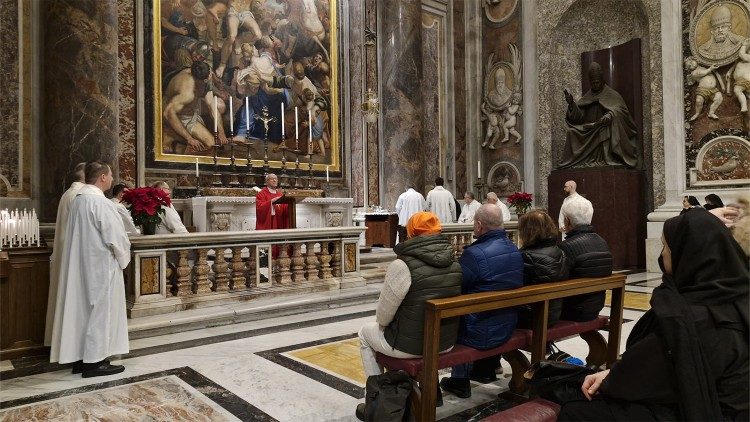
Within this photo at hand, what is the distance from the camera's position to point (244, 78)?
35.9 ft

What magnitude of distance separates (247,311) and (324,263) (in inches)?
57.9

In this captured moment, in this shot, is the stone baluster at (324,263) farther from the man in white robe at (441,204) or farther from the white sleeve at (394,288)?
the man in white robe at (441,204)

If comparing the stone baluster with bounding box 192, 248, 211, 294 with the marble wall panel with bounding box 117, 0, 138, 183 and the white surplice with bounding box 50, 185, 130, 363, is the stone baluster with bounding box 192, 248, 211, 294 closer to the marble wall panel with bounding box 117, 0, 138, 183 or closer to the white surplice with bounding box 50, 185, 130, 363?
the white surplice with bounding box 50, 185, 130, 363

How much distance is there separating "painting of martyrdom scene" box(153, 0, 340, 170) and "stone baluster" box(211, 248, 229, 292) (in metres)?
4.47

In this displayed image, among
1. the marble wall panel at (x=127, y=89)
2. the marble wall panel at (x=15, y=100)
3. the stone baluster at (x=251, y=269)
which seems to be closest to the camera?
the stone baluster at (x=251, y=269)

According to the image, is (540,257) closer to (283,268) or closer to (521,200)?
(283,268)

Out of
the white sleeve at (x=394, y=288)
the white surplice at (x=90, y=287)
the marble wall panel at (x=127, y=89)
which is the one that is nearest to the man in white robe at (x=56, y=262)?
the white surplice at (x=90, y=287)

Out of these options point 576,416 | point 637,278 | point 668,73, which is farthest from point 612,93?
point 576,416

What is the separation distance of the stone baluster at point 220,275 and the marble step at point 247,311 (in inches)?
10.7

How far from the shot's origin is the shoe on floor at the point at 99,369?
407 cm

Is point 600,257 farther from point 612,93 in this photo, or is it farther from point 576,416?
point 612,93

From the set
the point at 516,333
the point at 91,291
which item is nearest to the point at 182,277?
the point at 91,291

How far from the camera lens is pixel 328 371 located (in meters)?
4.15

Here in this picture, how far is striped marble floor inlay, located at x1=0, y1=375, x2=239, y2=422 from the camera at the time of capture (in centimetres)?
325
